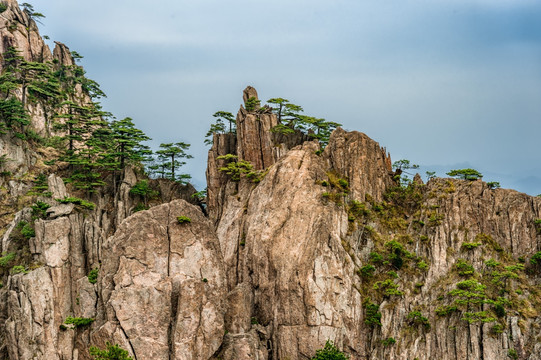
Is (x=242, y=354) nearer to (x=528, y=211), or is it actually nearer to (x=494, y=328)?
(x=494, y=328)

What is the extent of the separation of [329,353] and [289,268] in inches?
341

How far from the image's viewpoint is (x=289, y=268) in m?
45.9

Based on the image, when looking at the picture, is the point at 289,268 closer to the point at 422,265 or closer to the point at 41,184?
the point at 422,265

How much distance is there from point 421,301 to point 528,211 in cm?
1612

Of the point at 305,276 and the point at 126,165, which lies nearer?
the point at 305,276

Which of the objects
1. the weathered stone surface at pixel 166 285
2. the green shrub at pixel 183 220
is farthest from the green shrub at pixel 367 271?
the green shrub at pixel 183 220

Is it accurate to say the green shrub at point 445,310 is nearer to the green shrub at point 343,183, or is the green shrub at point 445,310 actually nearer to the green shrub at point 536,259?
the green shrub at point 536,259

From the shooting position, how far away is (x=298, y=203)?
49406 mm

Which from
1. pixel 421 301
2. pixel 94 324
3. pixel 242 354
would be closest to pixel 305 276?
pixel 242 354

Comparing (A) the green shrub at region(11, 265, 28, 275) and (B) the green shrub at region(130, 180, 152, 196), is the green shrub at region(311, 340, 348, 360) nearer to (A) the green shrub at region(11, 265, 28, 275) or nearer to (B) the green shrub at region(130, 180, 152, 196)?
(B) the green shrub at region(130, 180, 152, 196)

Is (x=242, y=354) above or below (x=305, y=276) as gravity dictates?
below

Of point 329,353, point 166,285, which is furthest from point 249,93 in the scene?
point 329,353

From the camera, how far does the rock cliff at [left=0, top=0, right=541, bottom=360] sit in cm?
4181

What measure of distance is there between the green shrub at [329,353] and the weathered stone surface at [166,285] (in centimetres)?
898
